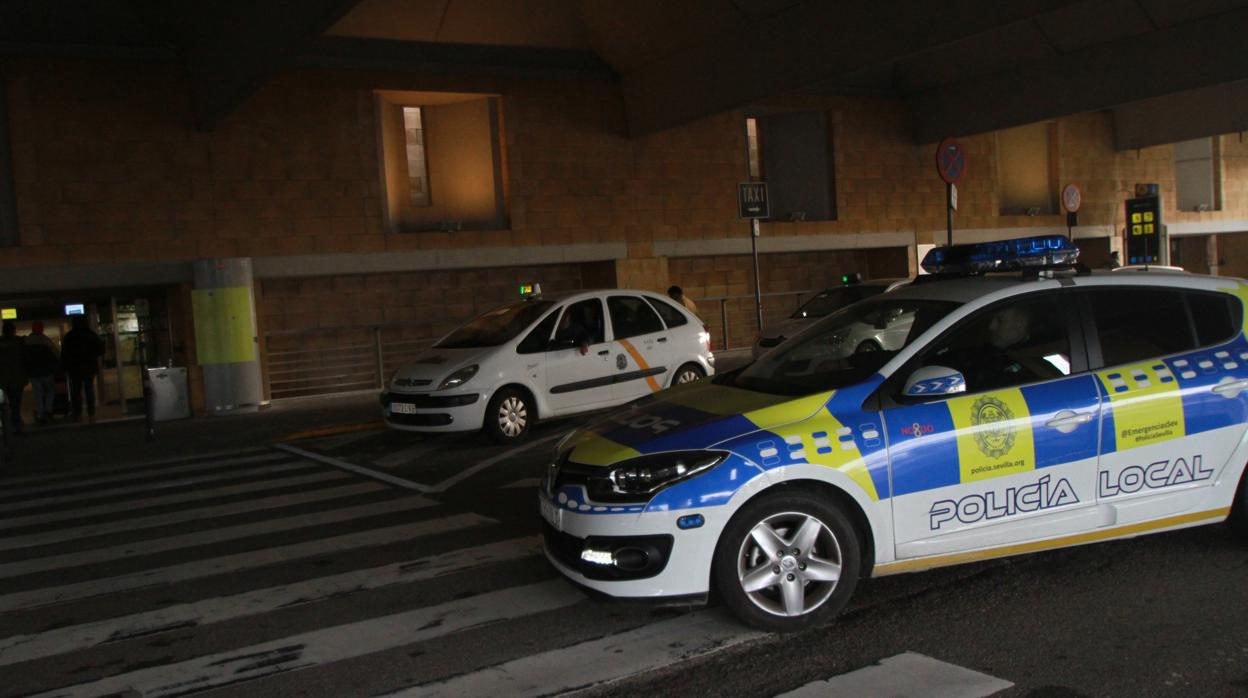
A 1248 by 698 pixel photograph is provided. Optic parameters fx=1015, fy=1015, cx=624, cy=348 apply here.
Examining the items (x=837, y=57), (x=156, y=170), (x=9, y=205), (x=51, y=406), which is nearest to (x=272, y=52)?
(x=156, y=170)

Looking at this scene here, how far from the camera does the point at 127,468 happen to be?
38.5ft

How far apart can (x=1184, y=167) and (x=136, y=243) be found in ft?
95.1

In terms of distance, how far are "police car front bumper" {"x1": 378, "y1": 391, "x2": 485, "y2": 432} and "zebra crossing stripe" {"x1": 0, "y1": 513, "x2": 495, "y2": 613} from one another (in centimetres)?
319

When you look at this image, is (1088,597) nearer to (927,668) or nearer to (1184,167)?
(927,668)

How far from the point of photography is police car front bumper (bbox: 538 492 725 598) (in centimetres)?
471

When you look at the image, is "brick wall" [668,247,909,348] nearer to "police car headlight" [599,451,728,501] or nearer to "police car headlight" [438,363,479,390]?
"police car headlight" [438,363,479,390]

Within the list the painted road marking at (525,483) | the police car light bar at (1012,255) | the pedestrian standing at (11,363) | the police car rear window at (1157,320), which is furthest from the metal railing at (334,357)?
the police car rear window at (1157,320)

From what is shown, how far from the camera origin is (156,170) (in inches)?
634

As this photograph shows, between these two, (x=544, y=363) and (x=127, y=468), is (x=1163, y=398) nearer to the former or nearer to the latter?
(x=544, y=363)

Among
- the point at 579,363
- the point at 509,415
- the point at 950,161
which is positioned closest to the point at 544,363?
the point at 579,363

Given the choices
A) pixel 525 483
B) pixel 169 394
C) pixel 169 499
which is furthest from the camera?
pixel 169 394

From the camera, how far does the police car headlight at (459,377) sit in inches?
433

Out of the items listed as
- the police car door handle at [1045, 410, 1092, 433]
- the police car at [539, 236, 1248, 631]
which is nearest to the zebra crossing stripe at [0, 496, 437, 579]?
the police car at [539, 236, 1248, 631]

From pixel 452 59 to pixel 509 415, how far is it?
930 centimetres
